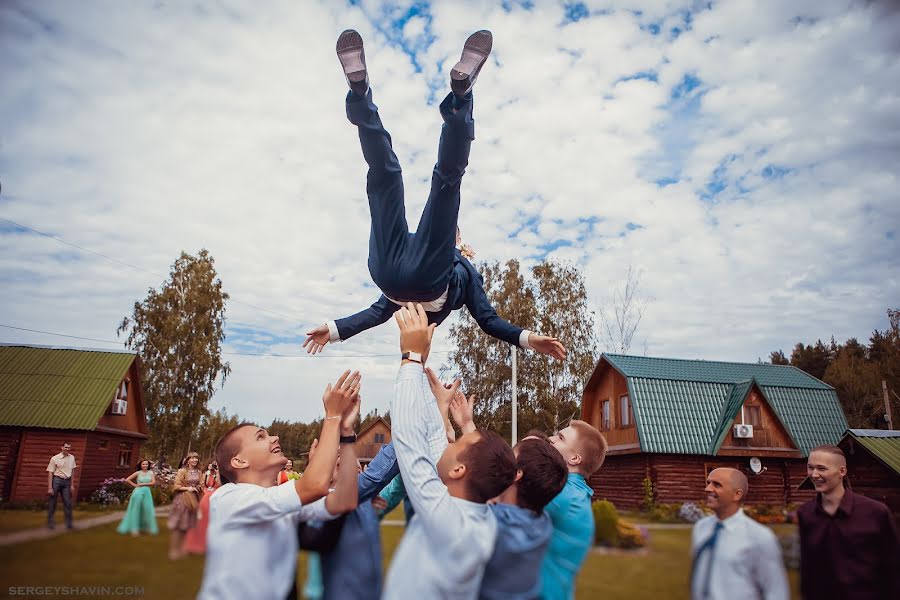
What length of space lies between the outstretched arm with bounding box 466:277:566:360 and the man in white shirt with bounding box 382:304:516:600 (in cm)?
134

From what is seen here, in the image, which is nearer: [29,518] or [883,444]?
[29,518]

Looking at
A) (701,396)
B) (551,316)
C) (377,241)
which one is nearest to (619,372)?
(701,396)

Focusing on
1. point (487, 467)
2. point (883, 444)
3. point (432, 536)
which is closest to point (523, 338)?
point (487, 467)

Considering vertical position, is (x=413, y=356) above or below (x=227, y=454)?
above

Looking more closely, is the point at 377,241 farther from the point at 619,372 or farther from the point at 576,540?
the point at 619,372

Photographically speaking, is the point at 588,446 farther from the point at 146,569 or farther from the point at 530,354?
the point at 530,354

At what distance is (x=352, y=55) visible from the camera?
3.02 meters

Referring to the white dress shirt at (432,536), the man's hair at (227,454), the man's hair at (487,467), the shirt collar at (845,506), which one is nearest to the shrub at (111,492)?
the man's hair at (227,454)

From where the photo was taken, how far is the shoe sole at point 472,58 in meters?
2.93

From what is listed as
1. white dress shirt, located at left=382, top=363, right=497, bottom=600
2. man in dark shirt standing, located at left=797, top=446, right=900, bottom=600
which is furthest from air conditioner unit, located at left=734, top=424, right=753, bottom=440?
white dress shirt, located at left=382, top=363, right=497, bottom=600

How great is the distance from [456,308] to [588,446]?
1159 millimetres

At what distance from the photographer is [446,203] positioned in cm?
325

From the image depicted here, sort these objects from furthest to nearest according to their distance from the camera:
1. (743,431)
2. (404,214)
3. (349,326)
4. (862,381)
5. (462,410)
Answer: (862,381) < (743,431) < (349,326) < (404,214) < (462,410)

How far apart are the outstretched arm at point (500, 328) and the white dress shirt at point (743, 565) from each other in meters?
1.62
